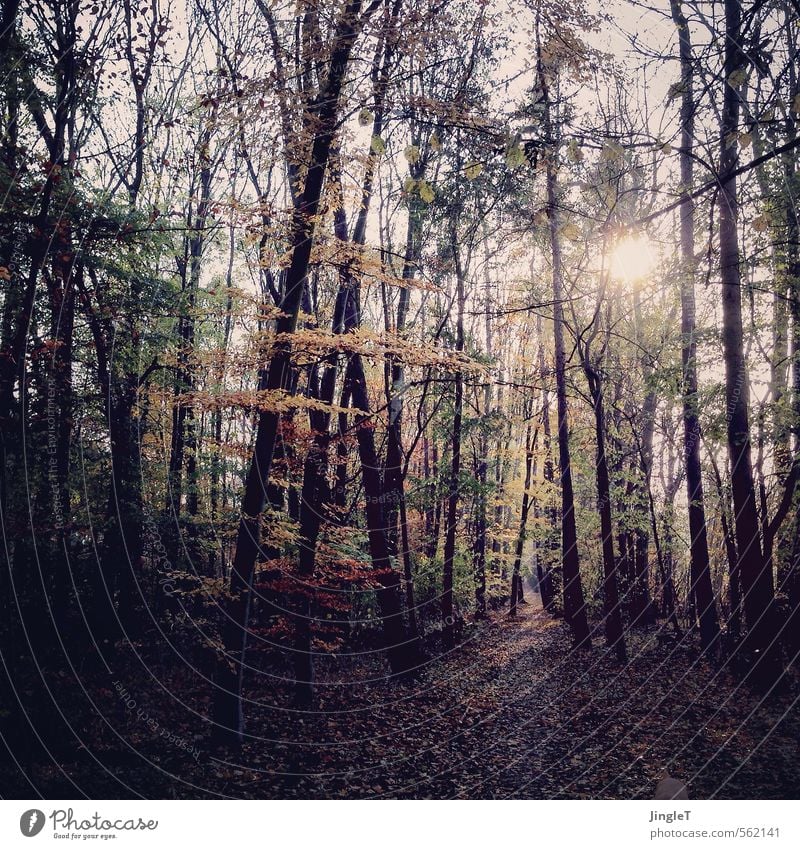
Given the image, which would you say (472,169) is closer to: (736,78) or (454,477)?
(736,78)

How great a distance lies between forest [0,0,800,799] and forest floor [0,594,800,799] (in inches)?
1.8

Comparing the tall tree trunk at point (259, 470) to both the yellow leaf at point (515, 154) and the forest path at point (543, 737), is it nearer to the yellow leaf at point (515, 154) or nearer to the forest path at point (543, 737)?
the forest path at point (543, 737)

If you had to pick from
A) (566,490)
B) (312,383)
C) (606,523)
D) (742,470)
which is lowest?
(606,523)

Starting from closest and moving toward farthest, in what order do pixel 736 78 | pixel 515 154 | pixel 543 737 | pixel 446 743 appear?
pixel 515 154, pixel 736 78, pixel 446 743, pixel 543 737

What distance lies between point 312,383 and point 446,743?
5398 millimetres

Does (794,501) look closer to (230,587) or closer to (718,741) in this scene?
(718,741)

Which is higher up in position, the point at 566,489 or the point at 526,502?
the point at 566,489

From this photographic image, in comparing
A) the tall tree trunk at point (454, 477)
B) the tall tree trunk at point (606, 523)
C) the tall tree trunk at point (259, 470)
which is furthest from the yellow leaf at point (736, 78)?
the tall tree trunk at point (606, 523)

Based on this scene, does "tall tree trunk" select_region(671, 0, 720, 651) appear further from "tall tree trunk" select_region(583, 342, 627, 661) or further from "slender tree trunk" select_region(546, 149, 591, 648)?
"slender tree trunk" select_region(546, 149, 591, 648)

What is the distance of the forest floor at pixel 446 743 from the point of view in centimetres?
478
